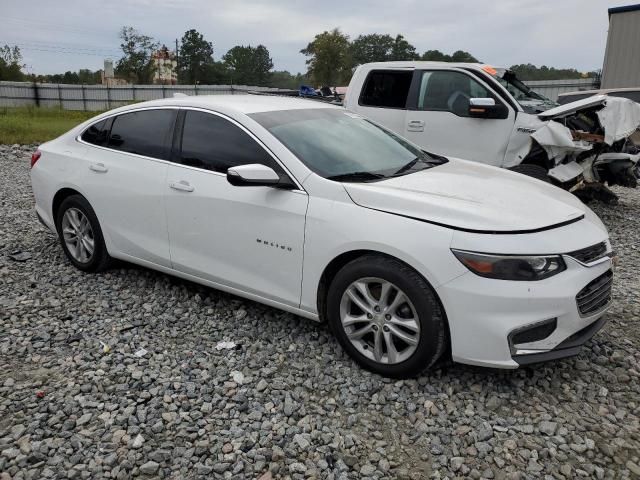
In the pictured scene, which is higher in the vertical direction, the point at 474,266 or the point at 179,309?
the point at 474,266

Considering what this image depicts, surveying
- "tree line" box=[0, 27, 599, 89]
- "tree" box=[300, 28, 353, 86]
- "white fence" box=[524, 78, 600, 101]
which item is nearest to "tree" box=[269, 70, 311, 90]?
"tree line" box=[0, 27, 599, 89]

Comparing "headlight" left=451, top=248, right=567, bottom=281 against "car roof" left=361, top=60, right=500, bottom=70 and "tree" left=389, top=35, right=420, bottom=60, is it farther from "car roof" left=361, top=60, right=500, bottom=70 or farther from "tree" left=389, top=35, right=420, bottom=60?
"tree" left=389, top=35, right=420, bottom=60

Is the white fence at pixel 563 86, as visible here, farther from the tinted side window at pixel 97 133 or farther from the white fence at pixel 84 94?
the tinted side window at pixel 97 133

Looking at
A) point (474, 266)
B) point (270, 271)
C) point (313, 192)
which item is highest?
point (313, 192)

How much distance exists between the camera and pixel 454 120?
7258 millimetres

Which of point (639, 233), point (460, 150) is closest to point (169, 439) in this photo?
point (460, 150)

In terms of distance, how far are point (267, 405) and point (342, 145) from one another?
Answer: 1.83m

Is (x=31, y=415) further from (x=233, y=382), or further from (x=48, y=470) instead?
(x=233, y=382)

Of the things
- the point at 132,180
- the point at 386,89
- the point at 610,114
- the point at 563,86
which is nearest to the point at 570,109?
the point at 610,114

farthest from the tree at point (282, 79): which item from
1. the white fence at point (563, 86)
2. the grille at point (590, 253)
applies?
the grille at point (590, 253)

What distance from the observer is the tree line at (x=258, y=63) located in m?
51.2

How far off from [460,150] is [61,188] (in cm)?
486

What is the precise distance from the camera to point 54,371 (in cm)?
341

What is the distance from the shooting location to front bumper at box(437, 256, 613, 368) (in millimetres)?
2838
